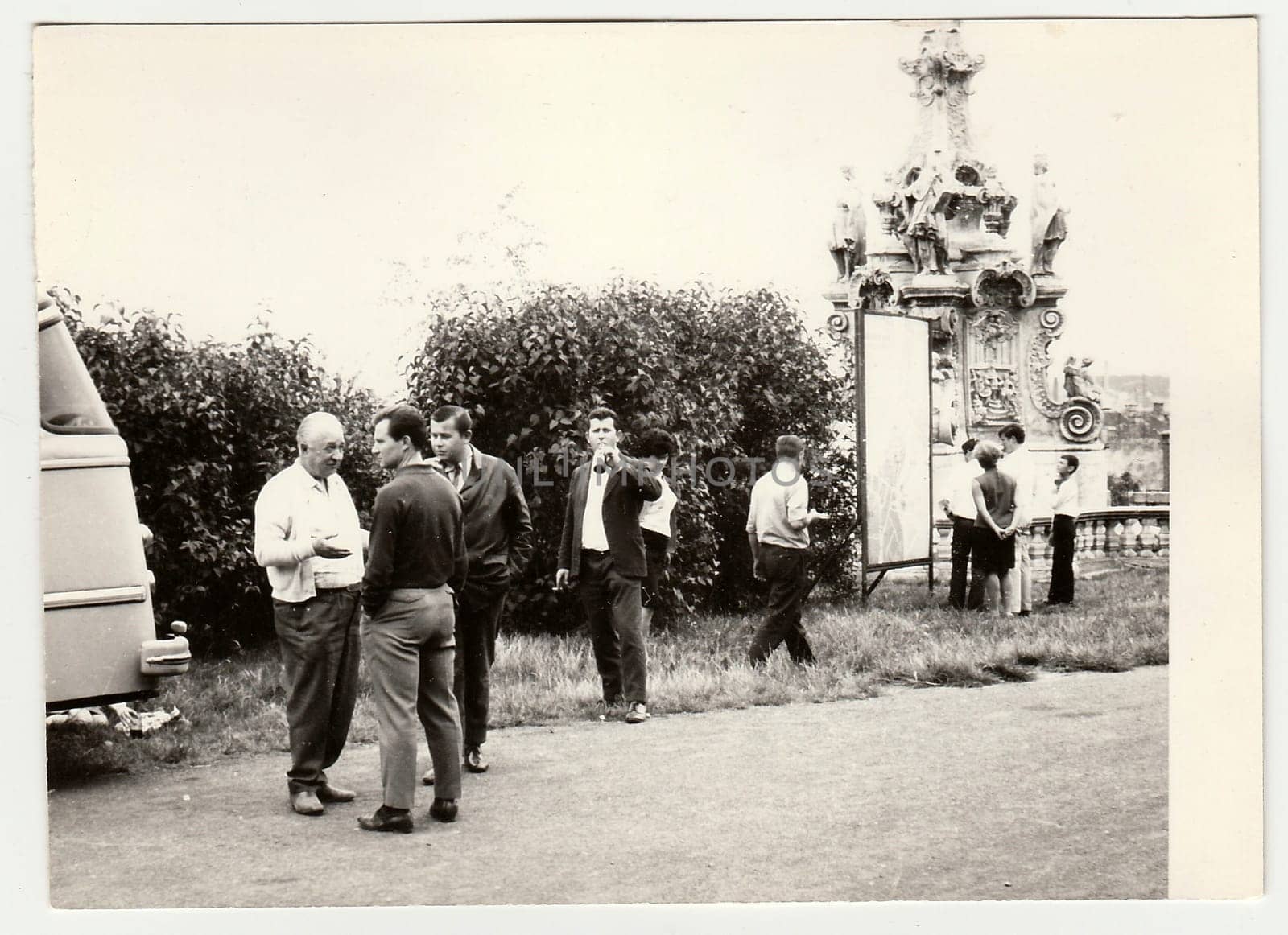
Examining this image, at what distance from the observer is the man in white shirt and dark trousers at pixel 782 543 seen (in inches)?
263

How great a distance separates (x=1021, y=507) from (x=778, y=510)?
1.36 m

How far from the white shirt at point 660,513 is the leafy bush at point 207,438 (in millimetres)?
1522

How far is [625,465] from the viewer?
6516 mm

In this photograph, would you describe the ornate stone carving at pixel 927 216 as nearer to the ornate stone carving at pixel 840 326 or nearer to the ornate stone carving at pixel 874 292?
the ornate stone carving at pixel 874 292

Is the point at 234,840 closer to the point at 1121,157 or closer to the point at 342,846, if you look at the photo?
the point at 342,846

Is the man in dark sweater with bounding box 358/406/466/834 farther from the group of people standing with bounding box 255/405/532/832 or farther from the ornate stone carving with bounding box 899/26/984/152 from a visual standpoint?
the ornate stone carving with bounding box 899/26/984/152

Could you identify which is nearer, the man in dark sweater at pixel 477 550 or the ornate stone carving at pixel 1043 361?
the man in dark sweater at pixel 477 550

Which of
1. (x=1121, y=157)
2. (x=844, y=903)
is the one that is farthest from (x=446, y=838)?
(x=1121, y=157)

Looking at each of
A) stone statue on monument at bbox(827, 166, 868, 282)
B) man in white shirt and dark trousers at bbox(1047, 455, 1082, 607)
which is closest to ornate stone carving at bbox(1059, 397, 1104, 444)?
man in white shirt and dark trousers at bbox(1047, 455, 1082, 607)

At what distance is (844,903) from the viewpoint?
5344mm

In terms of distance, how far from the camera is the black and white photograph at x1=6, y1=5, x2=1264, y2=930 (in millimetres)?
5453

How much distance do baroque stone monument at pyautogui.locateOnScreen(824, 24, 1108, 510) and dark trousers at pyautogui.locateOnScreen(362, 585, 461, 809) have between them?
2669 mm

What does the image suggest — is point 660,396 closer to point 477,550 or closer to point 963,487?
point 477,550

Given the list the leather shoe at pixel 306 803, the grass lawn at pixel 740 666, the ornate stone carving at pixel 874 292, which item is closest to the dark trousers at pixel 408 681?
the leather shoe at pixel 306 803
